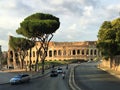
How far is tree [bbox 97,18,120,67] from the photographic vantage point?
8451cm

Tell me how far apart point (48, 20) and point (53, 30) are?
2667 mm

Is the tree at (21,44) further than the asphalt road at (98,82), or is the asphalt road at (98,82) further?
the tree at (21,44)

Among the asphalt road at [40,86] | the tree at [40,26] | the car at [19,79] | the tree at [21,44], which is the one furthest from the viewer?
the tree at [21,44]

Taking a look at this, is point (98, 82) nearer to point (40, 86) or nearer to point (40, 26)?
point (40, 86)

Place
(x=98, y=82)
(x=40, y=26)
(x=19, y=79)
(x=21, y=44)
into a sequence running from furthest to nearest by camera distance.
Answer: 1. (x=21, y=44)
2. (x=40, y=26)
3. (x=19, y=79)
4. (x=98, y=82)

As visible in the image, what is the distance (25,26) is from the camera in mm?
82938

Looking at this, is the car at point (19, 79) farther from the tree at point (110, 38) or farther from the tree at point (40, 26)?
the tree at point (110, 38)

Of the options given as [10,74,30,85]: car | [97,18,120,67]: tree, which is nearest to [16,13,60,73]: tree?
[97,18,120,67]: tree

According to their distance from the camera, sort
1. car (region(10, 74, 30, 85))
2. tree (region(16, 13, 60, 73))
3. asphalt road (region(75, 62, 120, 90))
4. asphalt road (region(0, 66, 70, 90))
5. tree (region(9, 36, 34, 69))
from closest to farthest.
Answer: asphalt road (region(75, 62, 120, 90)) → asphalt road (region(0, 66, 70, 90)) → car (region(10, 74, 30, 85)) → tree (region(16, 13, 60, 73)) → tree (region(9, 36, 34, 69))

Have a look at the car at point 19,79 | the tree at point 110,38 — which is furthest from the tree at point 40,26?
the car at point 19,79

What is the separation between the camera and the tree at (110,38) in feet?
277

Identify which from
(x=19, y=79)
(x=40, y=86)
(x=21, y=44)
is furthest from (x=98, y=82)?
(x=21, y=44)

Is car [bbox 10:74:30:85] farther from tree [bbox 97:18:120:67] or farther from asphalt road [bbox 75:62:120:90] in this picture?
tree [bbox 97:18:120:67]

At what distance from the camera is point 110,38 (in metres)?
86.1
